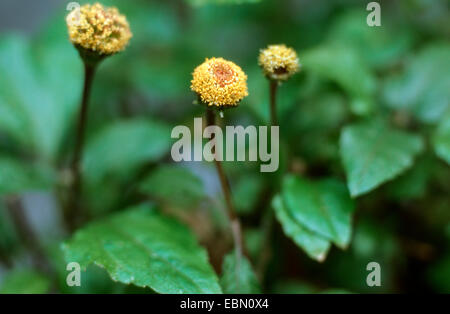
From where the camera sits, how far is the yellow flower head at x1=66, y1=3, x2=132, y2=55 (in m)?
0.74

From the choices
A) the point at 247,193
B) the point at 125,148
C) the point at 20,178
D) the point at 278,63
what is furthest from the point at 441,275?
the point at 20,178

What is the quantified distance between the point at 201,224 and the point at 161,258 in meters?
0.41

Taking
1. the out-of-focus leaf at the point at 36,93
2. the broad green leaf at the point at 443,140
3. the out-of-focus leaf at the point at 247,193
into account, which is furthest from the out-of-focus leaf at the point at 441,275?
→ the out-of-focus leaf at the point at 36,93

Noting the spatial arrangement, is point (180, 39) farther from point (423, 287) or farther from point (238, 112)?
point (423, 287)

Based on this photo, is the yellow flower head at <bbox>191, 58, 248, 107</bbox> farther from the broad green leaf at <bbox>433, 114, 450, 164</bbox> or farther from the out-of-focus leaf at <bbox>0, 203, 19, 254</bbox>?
the out-of-focus leaf at <bbox>0, 203, 19, 254</bbox>

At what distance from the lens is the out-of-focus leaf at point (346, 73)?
95cm

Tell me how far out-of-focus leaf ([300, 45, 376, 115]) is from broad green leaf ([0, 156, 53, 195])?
583mm

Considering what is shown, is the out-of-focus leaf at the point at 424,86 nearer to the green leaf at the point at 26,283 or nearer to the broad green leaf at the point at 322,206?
the broad green leaf at the point at 322,206

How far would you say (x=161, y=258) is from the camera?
0.77 metres

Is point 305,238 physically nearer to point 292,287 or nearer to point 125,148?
point 292,287

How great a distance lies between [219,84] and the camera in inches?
26.9

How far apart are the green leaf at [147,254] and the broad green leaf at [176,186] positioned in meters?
0.08

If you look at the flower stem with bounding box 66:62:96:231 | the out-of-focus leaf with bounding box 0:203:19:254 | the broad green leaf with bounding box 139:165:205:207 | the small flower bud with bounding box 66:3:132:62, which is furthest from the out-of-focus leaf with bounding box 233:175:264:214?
the out-of-focus leaf with bounding box 0:203:19:254

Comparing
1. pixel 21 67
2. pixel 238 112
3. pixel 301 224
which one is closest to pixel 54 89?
pixel 21 67
